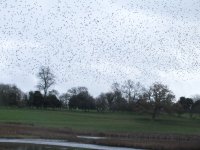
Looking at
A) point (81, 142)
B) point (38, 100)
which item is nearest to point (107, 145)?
point (81, 142)

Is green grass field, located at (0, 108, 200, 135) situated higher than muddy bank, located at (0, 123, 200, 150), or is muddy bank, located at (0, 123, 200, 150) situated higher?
green grass field, located at (0, 108, 200, 135)

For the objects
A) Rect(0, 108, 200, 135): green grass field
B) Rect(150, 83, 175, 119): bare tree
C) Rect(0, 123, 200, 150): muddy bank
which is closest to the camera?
Rect(0, 123, 200, 150): muddy bank

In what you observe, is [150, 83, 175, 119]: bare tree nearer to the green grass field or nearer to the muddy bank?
the green grass field

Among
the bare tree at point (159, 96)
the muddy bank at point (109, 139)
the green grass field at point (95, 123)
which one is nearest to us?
the muddy bank at point (109, 139)

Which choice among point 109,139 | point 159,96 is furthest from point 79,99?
point 109,139

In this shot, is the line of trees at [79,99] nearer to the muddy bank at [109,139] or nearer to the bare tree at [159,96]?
the bare tree at [159,96]

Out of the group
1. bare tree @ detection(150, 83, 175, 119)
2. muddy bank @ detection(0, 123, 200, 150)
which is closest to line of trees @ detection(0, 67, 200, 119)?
bare tree @ detection(150, 83, 175, 119)

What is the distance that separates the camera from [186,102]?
18462cm

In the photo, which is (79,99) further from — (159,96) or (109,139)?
(109,139)

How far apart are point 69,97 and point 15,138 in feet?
445

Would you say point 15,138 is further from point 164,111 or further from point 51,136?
point 164,111

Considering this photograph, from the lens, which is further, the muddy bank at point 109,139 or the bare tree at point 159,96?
the bare tree at point 159,96

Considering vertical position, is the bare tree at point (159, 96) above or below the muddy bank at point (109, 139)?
above

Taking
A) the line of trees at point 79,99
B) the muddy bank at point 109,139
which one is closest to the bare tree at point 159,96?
the line of trees at point 79,99
